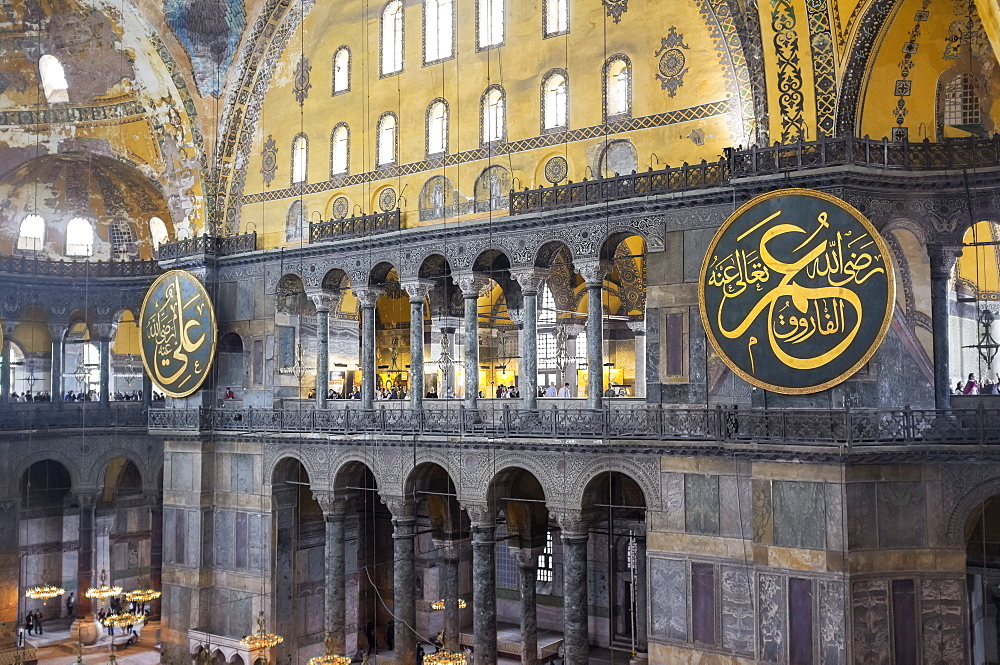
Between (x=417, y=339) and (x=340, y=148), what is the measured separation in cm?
397

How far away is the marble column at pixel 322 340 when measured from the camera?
57.1 feet

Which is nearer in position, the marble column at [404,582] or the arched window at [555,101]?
the arched window at [555,101]

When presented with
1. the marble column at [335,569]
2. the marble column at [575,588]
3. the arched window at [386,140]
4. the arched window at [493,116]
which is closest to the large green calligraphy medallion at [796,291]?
the marble column at [575,588]

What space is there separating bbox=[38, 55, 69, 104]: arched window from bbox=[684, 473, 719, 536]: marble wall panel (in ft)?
47.8

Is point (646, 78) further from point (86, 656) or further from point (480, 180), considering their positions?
point (86, 656)

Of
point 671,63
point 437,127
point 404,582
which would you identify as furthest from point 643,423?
point 437,127

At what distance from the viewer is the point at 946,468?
1167cm

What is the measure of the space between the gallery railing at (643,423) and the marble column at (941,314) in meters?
0.37

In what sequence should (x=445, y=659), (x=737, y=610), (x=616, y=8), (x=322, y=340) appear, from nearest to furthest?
(x=737, y=610), (x=445, y=659), (x=616, y=8), (x=322, y=340)

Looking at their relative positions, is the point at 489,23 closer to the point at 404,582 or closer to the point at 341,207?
the point at 341,207

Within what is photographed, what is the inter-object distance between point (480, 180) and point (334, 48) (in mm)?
4365

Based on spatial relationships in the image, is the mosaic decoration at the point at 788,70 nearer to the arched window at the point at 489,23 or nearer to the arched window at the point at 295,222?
the arched window at the point at 489,23

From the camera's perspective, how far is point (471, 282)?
15.6 meters

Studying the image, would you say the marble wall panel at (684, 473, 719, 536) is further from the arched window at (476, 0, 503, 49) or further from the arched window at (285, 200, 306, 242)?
the arched window at (285, 200, 306, 242)
